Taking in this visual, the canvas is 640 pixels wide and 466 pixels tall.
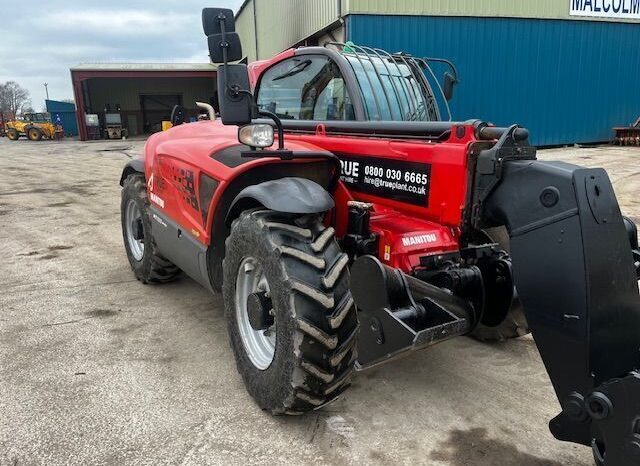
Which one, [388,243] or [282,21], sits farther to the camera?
[282,21]

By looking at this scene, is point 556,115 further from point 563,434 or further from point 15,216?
point 563,434

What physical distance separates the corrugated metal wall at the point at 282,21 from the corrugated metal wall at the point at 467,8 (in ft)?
3.25

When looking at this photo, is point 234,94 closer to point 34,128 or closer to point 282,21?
point 282,21

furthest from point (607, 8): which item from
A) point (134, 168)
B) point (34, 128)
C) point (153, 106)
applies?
point (34, 128)

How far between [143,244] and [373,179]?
277cm

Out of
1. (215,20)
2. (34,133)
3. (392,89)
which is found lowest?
(34,133)

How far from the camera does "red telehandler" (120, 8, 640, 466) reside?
1.91 meters

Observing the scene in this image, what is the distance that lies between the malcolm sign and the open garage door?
27.3 m

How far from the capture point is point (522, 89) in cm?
1664

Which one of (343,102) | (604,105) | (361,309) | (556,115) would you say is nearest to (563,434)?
(361,309)

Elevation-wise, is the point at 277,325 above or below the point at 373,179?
below

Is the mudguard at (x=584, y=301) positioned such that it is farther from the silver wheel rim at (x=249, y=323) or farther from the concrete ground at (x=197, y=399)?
the silver wheel rim at (x=249, y=323)

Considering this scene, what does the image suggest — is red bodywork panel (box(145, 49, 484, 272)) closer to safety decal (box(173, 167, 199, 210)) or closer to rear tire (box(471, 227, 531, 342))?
safety decal (box(173, 167, 199, 210))

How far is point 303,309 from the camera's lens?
7.89 feet
